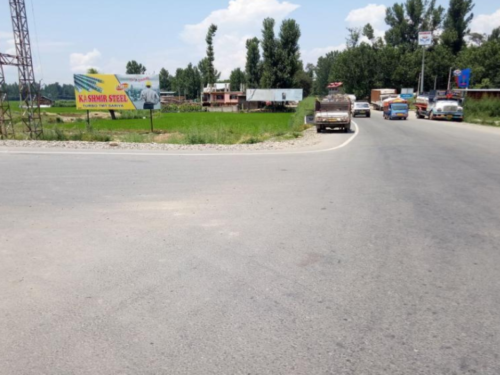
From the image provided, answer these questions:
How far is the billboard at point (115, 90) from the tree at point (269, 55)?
5799 centimetres

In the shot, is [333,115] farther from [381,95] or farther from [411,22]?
[411,22]

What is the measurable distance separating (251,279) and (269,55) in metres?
85.0

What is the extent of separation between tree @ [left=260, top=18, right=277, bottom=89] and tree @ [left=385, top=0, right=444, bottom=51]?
3248cm

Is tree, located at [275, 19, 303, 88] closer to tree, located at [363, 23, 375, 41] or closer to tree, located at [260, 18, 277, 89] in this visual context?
tree, located at [260, 18, 277, 89]

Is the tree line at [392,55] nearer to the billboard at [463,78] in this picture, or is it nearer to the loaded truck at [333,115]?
the billboard at [463,78]

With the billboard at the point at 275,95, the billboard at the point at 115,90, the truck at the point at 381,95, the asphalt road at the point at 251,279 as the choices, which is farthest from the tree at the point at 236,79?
the asphalt road at the point at 251,279

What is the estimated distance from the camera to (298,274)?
448 centimetres

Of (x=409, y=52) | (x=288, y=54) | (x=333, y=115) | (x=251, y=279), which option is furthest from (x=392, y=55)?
(x=251, y=279)

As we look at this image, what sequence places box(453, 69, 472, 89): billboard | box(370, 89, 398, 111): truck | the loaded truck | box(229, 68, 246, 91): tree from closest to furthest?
the loaded truck
box(453, 69, 472, 89): billboard
box(370, 89, 398, 111): truck
box(229, 68, 246, 91): tree

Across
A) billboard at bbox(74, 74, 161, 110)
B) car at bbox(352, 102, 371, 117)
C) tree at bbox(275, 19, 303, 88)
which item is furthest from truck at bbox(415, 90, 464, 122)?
tree at bbox(275, 19, 303, 88)

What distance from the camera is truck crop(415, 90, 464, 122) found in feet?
122

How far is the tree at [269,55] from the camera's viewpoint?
83.9 m

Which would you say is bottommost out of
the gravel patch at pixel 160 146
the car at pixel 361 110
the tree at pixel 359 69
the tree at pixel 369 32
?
the gravel patch at pixel 160 146

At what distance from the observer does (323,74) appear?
166 meters
